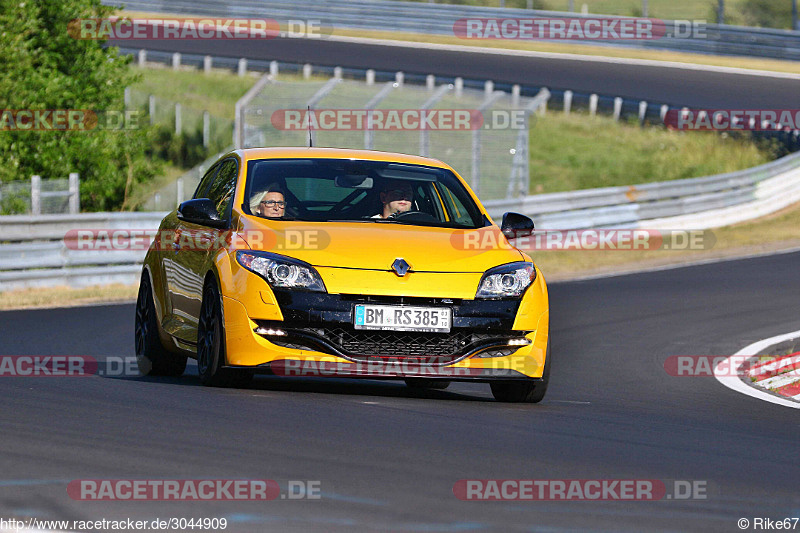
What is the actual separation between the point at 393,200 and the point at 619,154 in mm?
30569

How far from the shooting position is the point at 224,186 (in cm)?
1009

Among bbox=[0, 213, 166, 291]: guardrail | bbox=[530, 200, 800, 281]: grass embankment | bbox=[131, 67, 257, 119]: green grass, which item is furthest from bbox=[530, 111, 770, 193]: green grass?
bbox=[0, 213, 166, 291]: guardrail

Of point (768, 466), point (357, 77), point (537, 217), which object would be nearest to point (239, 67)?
point (357, 77)

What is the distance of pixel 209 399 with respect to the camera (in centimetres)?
820

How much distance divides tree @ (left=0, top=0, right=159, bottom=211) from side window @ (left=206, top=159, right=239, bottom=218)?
15.5 meters

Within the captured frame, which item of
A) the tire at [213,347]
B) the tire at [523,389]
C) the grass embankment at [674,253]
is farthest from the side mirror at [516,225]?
the grass embankment at [674,253]

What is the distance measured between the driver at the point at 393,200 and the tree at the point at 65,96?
1661 cm

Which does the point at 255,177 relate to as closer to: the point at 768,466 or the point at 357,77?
the point at 768,466

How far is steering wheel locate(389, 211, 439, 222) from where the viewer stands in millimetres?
9484

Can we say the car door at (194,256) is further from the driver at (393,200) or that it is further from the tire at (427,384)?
the tire at (427,384)

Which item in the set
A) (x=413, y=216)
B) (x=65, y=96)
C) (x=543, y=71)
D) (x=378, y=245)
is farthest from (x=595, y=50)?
(x=378, y=245)

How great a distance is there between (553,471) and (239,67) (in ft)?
136

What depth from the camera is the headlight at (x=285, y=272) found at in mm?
8484

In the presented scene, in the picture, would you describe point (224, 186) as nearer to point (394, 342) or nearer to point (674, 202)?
point (394, 342)
